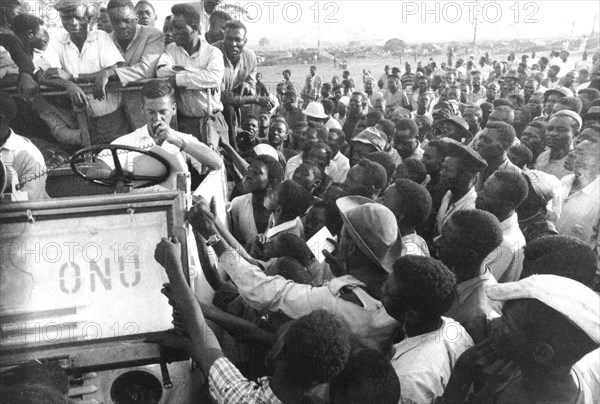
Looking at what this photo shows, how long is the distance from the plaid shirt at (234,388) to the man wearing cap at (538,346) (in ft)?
2.11

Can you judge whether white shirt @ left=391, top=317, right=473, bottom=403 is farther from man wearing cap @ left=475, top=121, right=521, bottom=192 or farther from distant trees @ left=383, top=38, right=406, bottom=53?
distant trees @ left=383, top=38, right=406, bottom=53

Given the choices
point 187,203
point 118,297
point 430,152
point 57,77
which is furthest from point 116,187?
point 430,152

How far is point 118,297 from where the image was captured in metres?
2.10

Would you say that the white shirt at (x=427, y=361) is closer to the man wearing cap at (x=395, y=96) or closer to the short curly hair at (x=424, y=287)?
the short curly hair at (x=424, y=287)

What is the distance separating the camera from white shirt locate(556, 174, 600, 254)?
3588mm

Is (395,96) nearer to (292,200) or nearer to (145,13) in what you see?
(145,13)

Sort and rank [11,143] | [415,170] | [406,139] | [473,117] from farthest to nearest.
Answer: [473,117]
[406,139]
[415,170]
[11,143]

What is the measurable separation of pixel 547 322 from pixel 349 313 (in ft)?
2.43

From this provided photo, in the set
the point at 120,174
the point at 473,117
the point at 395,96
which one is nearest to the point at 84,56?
the point at 120,174

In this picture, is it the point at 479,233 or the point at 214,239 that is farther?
the point at 479,233

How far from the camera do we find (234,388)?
5.47 ft

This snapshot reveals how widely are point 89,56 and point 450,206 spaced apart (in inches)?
130

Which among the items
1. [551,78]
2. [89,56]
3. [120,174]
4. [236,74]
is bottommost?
[551,78]

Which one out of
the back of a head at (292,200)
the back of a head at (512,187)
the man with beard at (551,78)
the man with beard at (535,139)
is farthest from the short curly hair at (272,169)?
the man with beard at (551,78)
